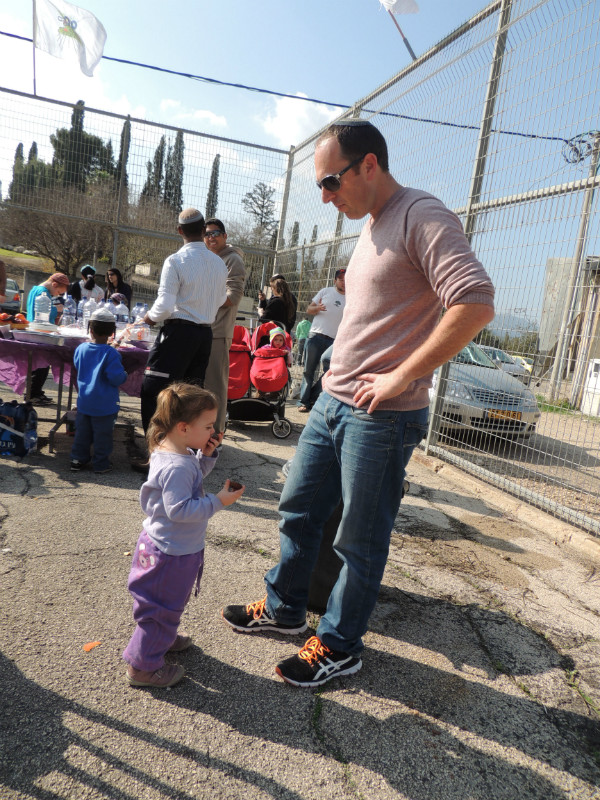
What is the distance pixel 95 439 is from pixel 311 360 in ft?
11.8

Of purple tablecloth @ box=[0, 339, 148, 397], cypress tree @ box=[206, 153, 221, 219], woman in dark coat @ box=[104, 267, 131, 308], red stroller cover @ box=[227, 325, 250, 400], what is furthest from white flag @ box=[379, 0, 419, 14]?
woman in dark coat @ box=[104, 267, 131, 308]

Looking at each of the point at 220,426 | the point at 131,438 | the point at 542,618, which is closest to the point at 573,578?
the point at 542,618

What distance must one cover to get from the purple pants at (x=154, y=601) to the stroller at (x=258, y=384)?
4207 mm

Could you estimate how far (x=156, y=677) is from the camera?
196 centimetres

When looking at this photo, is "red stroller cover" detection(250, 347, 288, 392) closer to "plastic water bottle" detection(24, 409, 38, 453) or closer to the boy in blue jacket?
the boy in blue jacket

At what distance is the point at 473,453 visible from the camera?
513 centimetres

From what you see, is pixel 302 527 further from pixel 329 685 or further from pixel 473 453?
pixel 473 453

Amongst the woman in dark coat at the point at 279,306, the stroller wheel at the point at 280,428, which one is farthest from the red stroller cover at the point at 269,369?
the woman in dark coat at the point at 279,306

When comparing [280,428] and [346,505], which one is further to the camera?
[280,428]

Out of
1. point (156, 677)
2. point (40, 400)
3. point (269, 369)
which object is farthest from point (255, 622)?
point (40, 400)

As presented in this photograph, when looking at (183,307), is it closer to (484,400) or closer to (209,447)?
(209,447)

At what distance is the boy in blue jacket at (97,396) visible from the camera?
4.21 meters

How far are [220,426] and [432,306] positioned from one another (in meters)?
3.35

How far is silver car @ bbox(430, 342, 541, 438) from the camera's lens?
14.9 feet
